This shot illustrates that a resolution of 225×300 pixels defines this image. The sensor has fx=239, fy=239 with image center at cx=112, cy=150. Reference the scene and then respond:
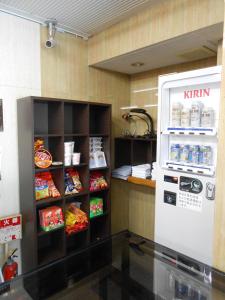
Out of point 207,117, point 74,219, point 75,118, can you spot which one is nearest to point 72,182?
point 74,219

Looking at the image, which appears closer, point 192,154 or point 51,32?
point 192,154

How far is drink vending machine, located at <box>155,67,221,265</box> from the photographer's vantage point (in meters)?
1.68

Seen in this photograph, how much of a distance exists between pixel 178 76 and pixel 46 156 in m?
1.33

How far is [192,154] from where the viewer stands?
1.81 m

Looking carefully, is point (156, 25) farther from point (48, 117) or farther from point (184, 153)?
point (48, 117)

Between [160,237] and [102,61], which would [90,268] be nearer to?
[160,237]

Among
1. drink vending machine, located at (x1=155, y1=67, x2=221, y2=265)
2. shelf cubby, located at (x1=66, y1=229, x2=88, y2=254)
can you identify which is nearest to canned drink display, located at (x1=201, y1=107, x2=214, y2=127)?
drink vending machine, located at (x1=155, y1=67, x2=221, y2=265)

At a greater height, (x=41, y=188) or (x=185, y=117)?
(x=185, y=117)

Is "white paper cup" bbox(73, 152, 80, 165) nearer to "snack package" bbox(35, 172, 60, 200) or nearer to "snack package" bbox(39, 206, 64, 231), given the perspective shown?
"snack package" bbox(35, 172, 60, 200)

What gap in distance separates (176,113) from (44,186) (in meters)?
1.34

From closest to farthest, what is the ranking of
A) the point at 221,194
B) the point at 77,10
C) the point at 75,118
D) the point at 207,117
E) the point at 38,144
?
the point at 221,194
the point at 207,117
the point at 77,10
the point at 38,144
the point at 75,118

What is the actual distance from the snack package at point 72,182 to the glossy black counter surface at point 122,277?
733 millimetres

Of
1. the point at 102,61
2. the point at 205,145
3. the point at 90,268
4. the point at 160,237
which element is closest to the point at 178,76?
the point at 205,145

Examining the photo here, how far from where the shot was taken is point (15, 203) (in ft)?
7.52
